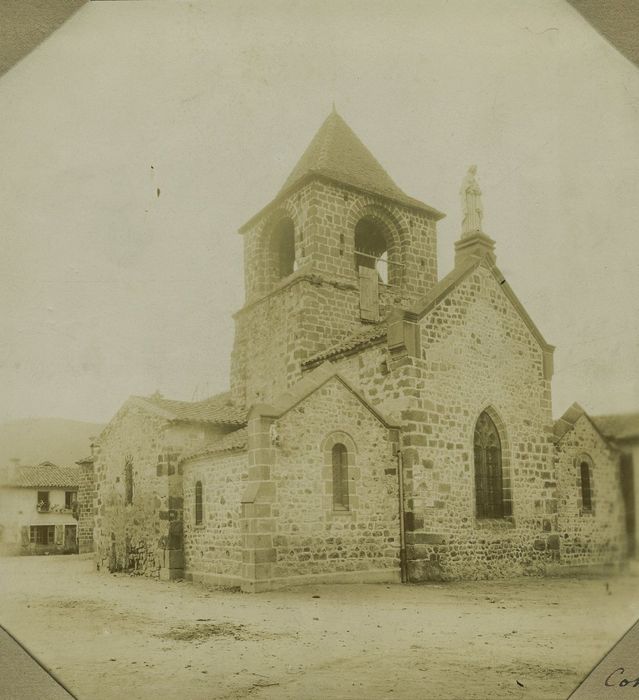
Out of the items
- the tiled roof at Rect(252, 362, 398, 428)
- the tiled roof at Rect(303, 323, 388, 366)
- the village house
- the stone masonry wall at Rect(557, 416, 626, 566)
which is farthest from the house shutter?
the village house

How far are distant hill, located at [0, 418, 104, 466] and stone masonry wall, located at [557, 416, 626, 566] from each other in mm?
6494

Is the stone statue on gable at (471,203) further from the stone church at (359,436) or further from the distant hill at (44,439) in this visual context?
the distant hill at (44,439)

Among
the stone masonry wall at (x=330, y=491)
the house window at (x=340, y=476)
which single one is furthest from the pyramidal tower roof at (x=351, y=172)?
the house window at (x=340, y=476)

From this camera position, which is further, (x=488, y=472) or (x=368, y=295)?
(x=368, y=295)

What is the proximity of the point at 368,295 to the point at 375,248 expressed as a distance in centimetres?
173

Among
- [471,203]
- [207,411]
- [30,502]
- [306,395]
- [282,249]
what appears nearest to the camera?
[30,502]

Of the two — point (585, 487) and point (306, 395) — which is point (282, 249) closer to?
point (306, 395)

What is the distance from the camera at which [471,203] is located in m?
11.5

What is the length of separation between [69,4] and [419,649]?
22.5ft

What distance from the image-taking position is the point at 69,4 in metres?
6.39

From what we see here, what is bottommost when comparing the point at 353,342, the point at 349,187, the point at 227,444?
the point at 227,444

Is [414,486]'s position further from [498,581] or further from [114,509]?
[114,509]

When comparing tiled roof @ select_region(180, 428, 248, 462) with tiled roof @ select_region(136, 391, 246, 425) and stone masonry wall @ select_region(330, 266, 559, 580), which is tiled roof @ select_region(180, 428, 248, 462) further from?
stone masonry wall @ select_region(330, 266, 559, 580)

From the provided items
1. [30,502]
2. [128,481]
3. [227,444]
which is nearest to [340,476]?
[227,444]
